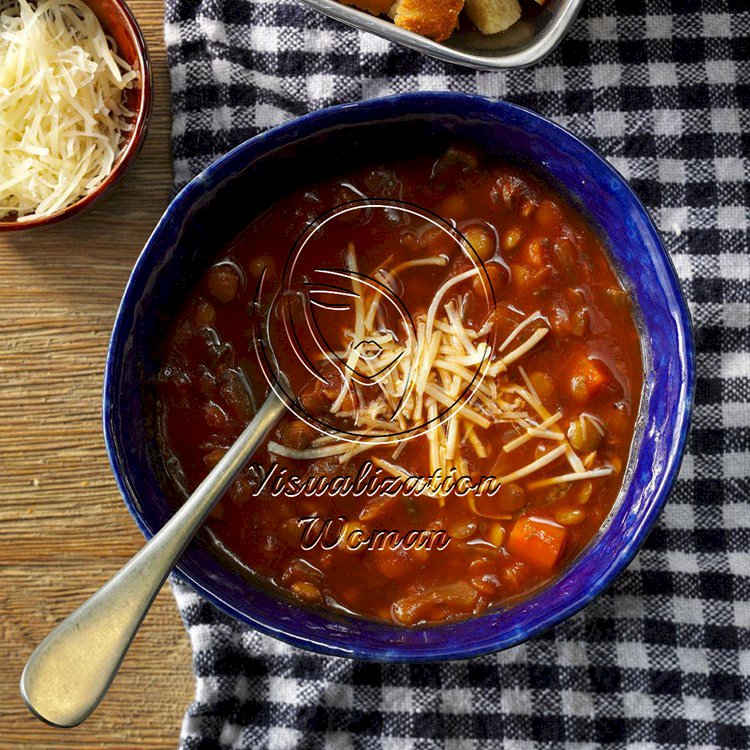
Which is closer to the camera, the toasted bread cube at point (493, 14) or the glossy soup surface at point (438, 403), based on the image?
the glossy soup surface at point (438, 403)

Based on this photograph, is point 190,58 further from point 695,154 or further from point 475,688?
point 475,688

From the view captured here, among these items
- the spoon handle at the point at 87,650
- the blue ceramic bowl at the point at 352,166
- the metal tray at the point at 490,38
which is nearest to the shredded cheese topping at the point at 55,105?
the blue ceramic bowl at the point at 352,166

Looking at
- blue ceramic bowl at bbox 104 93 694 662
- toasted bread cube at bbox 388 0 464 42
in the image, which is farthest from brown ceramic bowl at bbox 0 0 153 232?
toasted bread cube at bbox 388 0 464 42

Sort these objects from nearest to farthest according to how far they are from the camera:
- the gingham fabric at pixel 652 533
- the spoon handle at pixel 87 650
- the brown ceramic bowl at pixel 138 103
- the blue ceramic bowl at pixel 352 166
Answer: the spoon handle at pixel 87 650, the blue ceramic bowl at pixel 352 166, the brown ceramic bowl at pixel 138 103, the gingham fabric at pixel 652 533

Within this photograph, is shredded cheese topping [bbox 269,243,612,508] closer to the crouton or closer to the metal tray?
the metal tray

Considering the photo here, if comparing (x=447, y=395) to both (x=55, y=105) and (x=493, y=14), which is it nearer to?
(x=493, y=14)

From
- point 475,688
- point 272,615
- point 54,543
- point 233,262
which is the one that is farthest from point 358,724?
point 233,262
